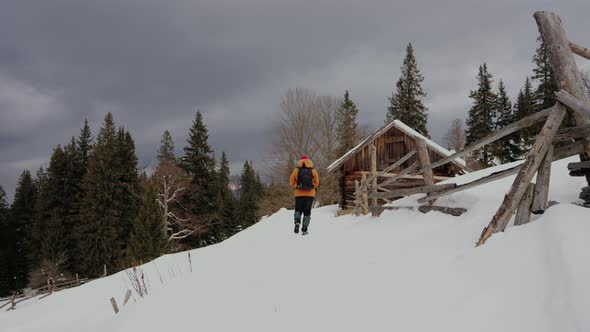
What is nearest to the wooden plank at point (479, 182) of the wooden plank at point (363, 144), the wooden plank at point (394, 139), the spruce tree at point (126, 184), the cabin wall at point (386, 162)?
the wooden plank at point (363, 144)

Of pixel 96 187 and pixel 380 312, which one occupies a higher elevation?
pixel 96 187

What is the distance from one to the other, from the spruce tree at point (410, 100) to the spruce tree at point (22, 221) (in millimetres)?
46203

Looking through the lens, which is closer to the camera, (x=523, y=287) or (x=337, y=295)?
(x=523, y=287)

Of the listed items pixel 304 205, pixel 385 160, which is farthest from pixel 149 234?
pixel 304 205

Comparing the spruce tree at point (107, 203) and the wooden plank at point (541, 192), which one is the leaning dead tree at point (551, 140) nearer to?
the wooden plank at point (541, 192)

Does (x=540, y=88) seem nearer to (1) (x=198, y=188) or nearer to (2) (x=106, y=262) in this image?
(1) (x=198, y=188)

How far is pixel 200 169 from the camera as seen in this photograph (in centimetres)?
3481

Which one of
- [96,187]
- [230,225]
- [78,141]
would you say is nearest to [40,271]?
[96,187]

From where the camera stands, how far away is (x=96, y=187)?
30719 millimetres

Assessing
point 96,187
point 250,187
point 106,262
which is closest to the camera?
point 106,262

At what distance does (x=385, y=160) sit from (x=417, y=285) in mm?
15925

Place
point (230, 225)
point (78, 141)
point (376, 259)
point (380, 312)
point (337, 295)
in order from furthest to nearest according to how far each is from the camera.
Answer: point (230, 225) → point (78, 141) → point (376, 259) → point (337, 295) → point (380, 312)

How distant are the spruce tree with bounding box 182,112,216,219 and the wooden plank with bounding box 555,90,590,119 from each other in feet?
104

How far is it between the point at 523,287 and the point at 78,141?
1734 inches
